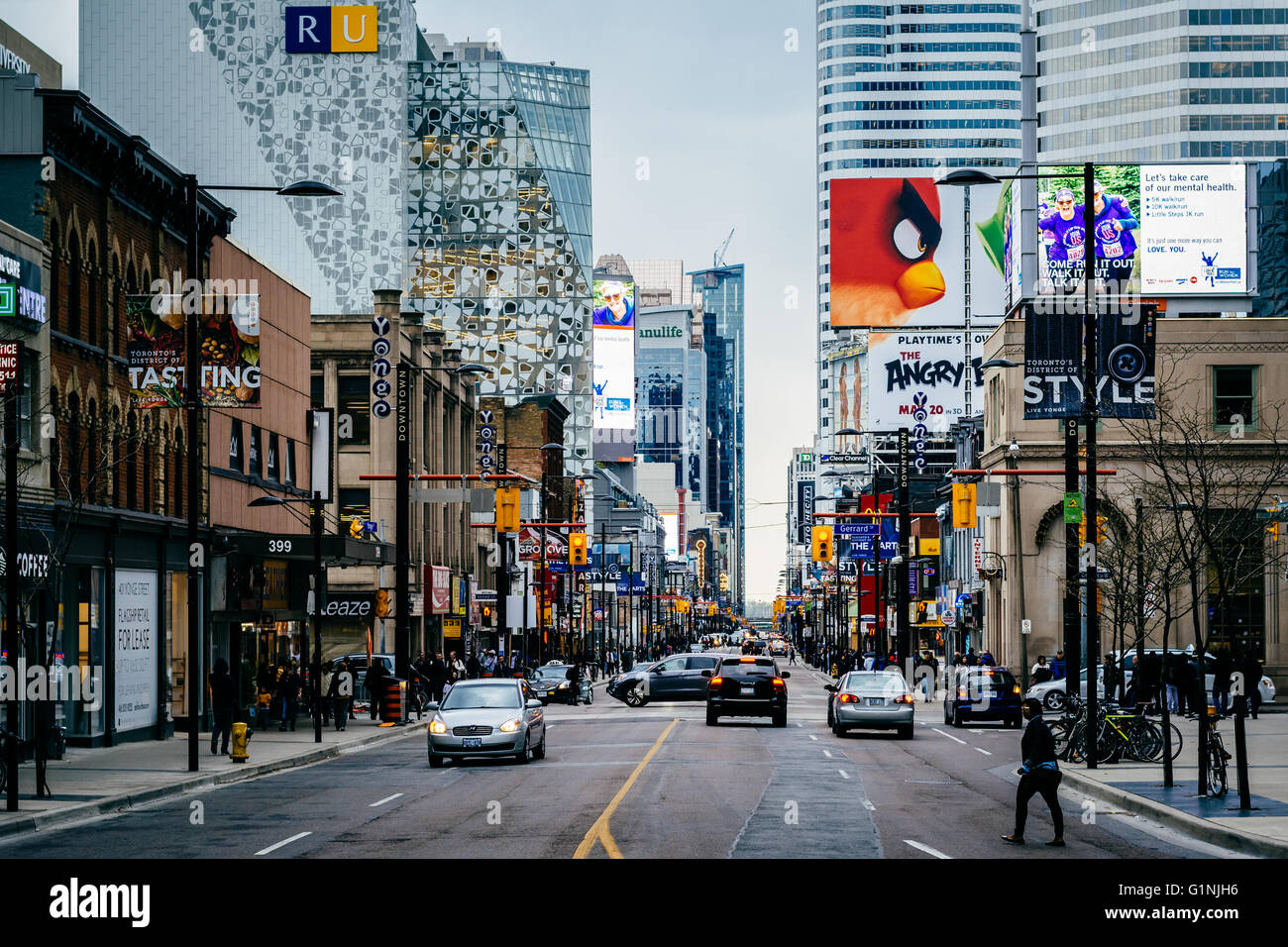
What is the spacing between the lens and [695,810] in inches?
886

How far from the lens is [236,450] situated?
4703 centimetres

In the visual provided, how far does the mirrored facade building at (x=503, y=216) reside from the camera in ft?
451

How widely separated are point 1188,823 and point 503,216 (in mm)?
125210

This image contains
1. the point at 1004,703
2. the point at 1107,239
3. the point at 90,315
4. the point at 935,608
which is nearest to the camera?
the point at 90,315

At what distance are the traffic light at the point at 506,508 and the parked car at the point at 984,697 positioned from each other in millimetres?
13887

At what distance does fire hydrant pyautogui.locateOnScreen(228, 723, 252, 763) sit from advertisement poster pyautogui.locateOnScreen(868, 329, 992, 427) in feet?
238

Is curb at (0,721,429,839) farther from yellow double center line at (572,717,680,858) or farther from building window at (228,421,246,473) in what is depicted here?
building window at (228,421,246,473)

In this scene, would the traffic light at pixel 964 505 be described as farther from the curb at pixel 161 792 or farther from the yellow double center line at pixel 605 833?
the yellow double center line at pixel 605 833

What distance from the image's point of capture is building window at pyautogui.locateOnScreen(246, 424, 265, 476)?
48125mm

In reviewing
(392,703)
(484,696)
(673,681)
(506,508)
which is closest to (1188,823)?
(484,696)
